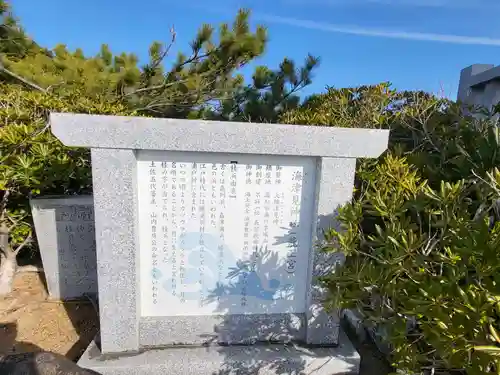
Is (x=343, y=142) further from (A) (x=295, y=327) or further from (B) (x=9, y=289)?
(B) (x=9, y=289)

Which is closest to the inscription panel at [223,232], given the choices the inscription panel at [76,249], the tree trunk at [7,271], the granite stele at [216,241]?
the granite stele at [216,241]

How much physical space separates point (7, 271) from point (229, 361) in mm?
1953

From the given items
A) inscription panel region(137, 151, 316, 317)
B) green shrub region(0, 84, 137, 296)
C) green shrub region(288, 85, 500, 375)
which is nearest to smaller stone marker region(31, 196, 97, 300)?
green shrub region(0, 84, 137, 296)

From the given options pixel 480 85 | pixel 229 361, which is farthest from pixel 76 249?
pixel 480 85

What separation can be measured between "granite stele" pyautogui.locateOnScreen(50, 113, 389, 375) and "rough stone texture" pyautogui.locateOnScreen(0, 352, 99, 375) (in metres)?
0.38

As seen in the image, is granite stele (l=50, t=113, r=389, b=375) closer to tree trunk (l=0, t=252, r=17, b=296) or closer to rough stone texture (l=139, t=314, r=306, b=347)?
rough stone texture (l=139, t=314, r=306, b=347)

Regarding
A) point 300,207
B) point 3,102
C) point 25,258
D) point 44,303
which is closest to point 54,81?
point 3,102

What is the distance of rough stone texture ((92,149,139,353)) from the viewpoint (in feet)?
5.24

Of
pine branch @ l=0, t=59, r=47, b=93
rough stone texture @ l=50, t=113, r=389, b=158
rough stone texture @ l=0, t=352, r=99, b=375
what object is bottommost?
rough stone texture @ l=0, t=352, r=99, b=375

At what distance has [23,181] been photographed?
2.09 metres

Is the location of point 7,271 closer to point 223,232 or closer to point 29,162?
point 29,162

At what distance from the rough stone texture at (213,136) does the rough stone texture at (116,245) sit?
0.31 feet

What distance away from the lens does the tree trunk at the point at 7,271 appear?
2412 millimetres

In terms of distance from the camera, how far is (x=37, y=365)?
128cm
